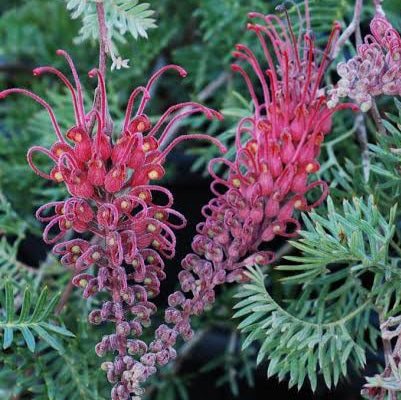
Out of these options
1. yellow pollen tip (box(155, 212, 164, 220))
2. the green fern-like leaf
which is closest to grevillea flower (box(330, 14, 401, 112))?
yellow pollen tip (box(155, 212, 164, 220))

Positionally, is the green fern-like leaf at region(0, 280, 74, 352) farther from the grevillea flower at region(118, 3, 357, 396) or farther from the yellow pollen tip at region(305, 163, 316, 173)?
the yellow pollen tip at region(305, 163, 316, 173)

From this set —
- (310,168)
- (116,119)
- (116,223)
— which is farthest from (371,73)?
(116,119)

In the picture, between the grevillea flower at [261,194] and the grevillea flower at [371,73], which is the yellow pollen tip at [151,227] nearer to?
the grevillea flower at [261,194]

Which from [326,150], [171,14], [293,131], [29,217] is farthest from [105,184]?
[171,14]

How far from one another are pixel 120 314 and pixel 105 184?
0.27ft

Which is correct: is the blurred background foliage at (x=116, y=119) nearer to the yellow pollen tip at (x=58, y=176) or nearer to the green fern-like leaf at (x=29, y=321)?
the green fern-like leaf at (x=29, y=321)


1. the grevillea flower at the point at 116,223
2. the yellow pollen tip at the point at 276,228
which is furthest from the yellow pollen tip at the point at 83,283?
the yellow pollen tip at the point at 276,228

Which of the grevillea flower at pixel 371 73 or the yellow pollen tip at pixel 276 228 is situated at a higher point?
the grevillea flower at pixel 371 73

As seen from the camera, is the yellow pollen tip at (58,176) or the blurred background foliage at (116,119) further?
the blurred background foliage at (116,119)

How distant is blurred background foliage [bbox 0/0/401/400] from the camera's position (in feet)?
1.93

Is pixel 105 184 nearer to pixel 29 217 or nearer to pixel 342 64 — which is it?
pixel 342 64

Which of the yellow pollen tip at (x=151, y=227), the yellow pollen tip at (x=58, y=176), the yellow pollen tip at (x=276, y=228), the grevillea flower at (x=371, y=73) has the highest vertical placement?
→ the grevillea flower at (x=371, y=73)

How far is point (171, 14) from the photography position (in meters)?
1.01

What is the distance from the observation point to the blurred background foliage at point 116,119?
0.59 metres
